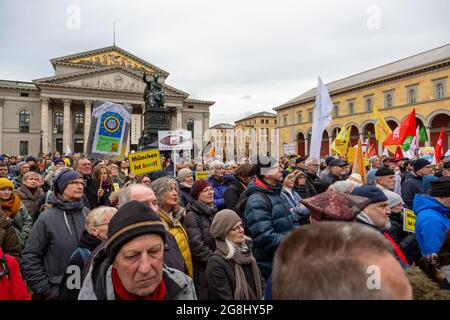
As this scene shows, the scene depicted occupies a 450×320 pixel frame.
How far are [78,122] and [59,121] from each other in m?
2.78

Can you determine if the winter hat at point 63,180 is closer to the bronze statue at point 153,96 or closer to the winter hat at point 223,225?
the winter hat at point 223,225

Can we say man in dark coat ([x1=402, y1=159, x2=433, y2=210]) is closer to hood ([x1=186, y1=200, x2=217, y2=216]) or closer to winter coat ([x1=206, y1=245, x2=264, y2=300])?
hood ([x1=186, y1=200, x2=217, y2=216])

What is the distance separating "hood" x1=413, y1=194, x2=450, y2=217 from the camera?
3.13 meters

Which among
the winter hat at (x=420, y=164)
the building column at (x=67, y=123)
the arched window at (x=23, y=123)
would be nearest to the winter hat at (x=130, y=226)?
the winter hat at (x=420, y=164)

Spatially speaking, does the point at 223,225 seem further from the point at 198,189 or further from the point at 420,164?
the point at 420,164

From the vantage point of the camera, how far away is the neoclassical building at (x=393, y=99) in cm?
3331

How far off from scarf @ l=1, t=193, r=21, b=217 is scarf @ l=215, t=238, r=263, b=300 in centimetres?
292

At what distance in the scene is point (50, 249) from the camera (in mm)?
2994

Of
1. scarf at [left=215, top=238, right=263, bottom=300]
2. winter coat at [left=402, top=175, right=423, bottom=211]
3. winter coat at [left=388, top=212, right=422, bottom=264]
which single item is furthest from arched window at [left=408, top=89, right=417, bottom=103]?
scarf at [left=215, top=238, right=263, bottom=300]

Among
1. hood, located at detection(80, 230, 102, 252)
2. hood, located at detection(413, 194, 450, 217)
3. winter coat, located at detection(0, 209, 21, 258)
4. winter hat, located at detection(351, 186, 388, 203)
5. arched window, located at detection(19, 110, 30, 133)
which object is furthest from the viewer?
arched window, located at detection(19, 110, 30, 133)

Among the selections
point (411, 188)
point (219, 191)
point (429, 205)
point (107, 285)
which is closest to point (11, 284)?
point (107, 285)

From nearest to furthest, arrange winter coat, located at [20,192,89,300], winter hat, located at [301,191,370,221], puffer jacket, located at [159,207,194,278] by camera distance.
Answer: winter hat, located at [301,191,370,221]
winter coat, located at [20,192,89,300]
puffer jacket, located at [159,207,194,278]
